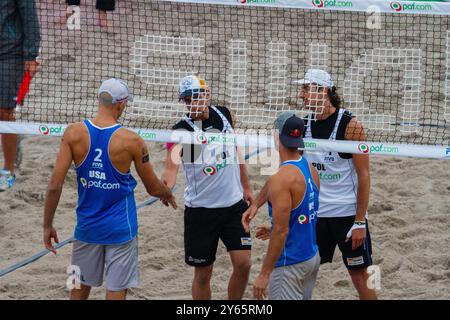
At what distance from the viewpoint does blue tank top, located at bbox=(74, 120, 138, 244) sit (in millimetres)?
6816

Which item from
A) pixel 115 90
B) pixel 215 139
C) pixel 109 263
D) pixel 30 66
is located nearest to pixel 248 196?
pixel 215 139

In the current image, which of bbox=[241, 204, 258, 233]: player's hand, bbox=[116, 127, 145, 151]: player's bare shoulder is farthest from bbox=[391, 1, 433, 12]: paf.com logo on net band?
bbox=[116, 127, 145, 151]: player's bare shoulder

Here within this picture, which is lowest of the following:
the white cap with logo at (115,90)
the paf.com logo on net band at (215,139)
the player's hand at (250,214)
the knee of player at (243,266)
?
the knee of player at (243,266)

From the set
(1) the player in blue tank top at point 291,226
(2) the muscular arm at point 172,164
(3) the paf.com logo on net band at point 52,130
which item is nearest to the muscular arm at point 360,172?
(1) the player in blue tank top at point 291,226

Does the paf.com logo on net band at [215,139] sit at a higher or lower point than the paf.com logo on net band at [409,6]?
lower

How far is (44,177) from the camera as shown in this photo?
10.6 meters

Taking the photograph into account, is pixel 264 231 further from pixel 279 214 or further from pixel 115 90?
pixel 115 90

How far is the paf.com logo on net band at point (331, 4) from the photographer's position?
8.16m

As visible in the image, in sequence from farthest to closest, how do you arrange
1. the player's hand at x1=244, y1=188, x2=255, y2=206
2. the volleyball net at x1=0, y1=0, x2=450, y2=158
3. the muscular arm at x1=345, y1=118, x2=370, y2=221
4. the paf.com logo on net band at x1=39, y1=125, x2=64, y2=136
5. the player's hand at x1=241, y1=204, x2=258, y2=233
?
1. the volleyball net at x1=0, y1=0, x2=450, y2=158
2. the paf.com logo on net band at x1=39, y1=125, x2=64, y2=136
3. the player's hand at x1=244, y1=188, x2=255, y2=206
4. the muscular arm at x1=345, y1=118, x2=370, y2=221
5. the player's hand at x1=241, y1=204, x2=258, y2=233

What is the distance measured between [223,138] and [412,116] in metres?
4.75

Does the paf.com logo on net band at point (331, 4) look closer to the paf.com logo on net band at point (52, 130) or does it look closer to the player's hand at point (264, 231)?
the player's hand at point (264, 231)

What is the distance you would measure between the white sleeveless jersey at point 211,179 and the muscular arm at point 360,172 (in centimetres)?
101

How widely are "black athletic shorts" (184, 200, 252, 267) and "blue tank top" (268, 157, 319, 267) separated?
1.01 metres

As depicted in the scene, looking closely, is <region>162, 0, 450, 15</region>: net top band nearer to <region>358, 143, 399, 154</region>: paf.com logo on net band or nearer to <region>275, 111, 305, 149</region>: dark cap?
<region>358, 143, 399, 154</region>: paf.com logo on net band
